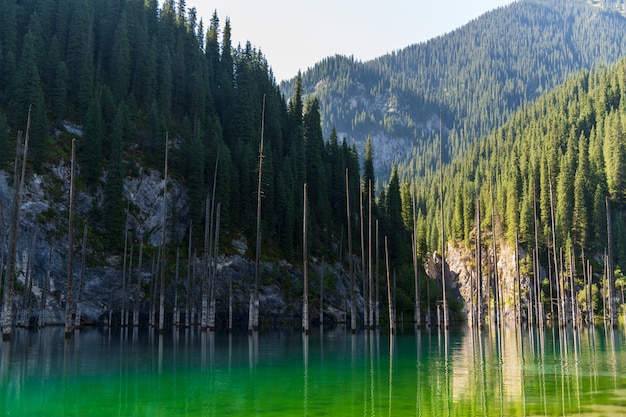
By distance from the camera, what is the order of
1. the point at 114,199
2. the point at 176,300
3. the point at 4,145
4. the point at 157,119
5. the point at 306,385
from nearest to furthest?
1. the point at 306,385
2. the point at 176,300
3. the point at 4,145
4. the point at 114,199
5. the point at 157,119

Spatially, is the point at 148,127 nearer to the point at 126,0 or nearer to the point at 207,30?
the point at 126,0

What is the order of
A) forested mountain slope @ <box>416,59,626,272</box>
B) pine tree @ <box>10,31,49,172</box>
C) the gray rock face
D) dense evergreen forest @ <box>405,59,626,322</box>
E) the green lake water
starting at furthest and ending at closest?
forested mountain slope @ <box>416,59,626,272</box>, dense evergreen forest @ <box>405,59,626,322</box>, pine tree @ <box>10,31,49,172</box>, the gray rock face, the green lake water

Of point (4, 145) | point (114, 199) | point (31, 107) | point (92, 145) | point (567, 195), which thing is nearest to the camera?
point (4, 145)

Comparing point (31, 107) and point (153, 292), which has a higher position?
point (31, 107)

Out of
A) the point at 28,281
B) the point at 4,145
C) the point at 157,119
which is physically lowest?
the point at 28,281

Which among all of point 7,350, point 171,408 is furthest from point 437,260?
point 171,408

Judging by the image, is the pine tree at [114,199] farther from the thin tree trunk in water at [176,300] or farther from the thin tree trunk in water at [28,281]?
the thin tree trunk in water at [28,281]

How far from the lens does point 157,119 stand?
92.2 meters

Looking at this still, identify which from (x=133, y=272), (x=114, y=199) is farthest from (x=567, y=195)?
(x=114, y=199)

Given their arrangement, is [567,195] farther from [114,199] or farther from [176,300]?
[114,199]

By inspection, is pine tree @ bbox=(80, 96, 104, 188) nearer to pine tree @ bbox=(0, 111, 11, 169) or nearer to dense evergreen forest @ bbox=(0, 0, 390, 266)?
dense evergreen forest @ bbox=(0, 0, 390, 266)

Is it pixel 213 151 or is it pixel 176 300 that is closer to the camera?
pixel 176 300

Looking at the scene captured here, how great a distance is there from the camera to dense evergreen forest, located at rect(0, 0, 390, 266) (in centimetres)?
7900

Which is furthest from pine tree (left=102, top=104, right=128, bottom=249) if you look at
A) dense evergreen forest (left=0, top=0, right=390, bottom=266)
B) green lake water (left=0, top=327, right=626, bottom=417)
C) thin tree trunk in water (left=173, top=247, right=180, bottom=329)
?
green lake water (left=0, top=327, right=626, bottom=417)
